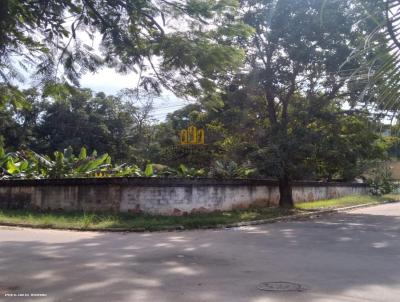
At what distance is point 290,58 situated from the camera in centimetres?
2002

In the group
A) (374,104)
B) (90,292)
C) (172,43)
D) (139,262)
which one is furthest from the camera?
(139,262)

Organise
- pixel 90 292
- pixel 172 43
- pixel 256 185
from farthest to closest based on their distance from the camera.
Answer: pixel 256 185
pixel 172 43
pixel 90 292

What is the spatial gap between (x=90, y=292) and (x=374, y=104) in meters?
5.30

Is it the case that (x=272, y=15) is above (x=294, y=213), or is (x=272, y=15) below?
above

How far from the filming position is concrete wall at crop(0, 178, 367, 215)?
17859 mm

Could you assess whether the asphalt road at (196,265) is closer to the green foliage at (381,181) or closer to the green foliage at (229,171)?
the green foliage at (229,171)

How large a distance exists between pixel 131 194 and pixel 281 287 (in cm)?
1138

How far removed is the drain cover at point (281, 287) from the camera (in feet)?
22.9

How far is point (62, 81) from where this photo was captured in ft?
30.2

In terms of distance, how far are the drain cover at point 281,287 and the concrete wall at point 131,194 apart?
35.1 feet

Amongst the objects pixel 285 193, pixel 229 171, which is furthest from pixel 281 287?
pixel 285 193

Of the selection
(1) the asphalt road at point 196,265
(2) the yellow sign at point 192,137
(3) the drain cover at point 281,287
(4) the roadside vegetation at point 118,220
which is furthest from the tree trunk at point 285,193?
(3) the drain cover at point 281,287

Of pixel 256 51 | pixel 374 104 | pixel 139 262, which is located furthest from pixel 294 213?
pixel 374 104

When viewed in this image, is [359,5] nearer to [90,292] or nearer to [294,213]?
[90,292]
